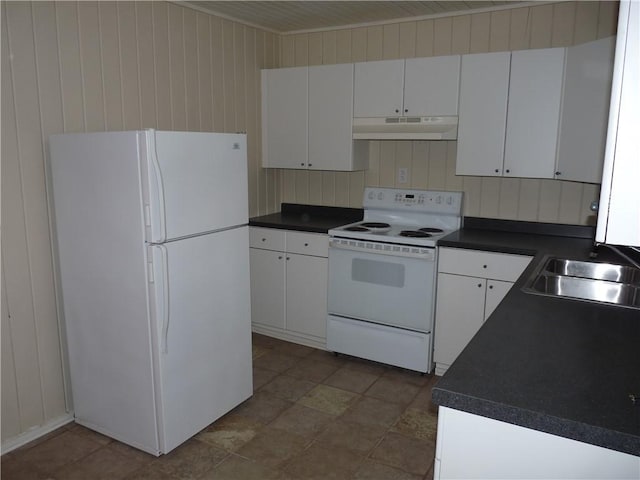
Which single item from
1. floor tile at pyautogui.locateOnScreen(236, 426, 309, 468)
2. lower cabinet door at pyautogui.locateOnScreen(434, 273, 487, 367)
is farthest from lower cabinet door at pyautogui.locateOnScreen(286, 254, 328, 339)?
floor tile at pyautogui.locateOnScreen(236, 426, 309, 468)

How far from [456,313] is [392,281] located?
46cm

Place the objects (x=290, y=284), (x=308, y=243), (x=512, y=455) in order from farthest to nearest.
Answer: (x=290, y=284) < (x=308, y=243) < (x=512, y=455)

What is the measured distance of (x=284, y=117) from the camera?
4.01 m

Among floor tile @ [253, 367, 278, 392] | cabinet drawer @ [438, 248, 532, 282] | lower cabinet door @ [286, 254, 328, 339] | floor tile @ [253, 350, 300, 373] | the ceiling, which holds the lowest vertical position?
floor tile @ [253, 367, 278, 392]

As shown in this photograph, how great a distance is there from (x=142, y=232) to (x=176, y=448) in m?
1.14

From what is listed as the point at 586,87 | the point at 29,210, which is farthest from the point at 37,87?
the point at 586,87

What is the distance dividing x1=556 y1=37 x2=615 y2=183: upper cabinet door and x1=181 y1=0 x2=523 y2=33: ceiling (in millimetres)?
772

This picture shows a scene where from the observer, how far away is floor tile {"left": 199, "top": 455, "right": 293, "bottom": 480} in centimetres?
237

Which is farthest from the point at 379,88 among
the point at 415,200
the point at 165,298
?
the point at 165,298

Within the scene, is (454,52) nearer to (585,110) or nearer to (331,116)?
(331,116)

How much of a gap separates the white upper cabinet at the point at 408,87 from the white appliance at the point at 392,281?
639mm

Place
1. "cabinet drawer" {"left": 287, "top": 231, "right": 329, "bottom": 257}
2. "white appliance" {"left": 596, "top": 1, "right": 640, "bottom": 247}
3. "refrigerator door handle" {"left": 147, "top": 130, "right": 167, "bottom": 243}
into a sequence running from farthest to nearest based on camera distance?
"cabinet drawer" {"left": 287, "top": 231, "right": 329, "bottom": 257}, "refrigerator door handle" {"left": 147, "top": 130, "right": 167, "bottom": 243}, "white appliance" {"left": 596, "top": 1, "right": 640, "bottom": 247}

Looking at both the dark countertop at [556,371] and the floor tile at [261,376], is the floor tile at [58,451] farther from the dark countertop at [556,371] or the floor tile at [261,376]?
the dark countertop at [556,371]

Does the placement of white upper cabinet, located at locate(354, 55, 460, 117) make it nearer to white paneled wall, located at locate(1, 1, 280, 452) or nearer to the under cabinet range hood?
the under cabinet range hood
